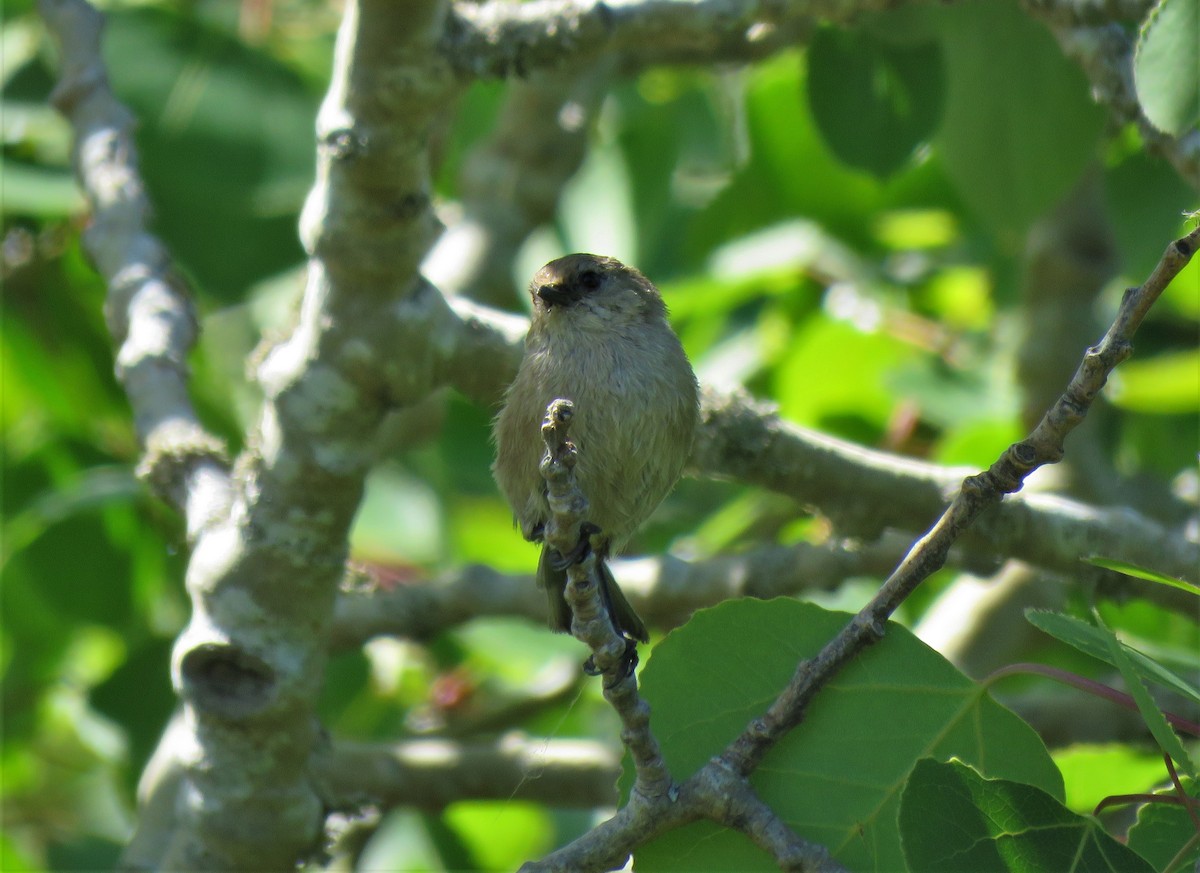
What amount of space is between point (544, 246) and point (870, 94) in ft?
7.05

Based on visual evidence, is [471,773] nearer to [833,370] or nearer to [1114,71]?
[833,370]

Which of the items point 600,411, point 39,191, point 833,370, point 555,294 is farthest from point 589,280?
point 39,191

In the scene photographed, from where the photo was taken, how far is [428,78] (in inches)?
105

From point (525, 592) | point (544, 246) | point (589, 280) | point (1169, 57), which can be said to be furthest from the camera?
point (544, 246)

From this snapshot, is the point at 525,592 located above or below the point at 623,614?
above

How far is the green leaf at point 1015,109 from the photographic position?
3.69 m

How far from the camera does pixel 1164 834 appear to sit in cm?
206

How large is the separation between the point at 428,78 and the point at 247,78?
1.92m

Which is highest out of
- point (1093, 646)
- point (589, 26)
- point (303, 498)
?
point (589, 26)

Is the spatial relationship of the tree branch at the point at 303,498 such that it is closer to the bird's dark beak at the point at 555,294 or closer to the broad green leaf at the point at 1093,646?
the bird's dark beak at the point at 555,294

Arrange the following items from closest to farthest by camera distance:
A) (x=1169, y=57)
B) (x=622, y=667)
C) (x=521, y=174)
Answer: (x=622, y=667), (x=1169, y=57), (x=521, y=174)

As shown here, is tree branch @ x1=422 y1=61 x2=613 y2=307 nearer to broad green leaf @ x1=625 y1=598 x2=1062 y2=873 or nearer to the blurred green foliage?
the blurred green foliage

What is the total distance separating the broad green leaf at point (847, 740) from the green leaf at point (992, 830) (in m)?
0.16

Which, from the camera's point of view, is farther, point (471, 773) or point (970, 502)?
point (471, 773)
